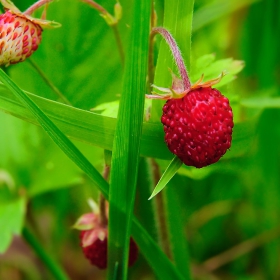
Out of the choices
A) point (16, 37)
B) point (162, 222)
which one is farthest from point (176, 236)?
point (16, 37)

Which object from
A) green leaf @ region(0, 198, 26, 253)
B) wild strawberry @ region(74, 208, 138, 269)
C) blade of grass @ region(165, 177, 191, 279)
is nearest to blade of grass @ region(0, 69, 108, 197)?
wild strawberry @ region(74, 208, 138, 269)

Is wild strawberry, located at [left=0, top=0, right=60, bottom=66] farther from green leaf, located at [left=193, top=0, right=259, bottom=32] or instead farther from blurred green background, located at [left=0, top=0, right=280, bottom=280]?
green leaf, located at [left=193, top=0, right=259, bottom=32]

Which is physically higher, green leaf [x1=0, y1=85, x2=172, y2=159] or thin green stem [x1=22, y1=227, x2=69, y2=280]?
green leaf [x1=0, y1=85, x2=172, y2=159]

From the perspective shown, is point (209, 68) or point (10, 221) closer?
point (209, 68)

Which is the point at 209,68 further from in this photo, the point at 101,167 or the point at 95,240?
the point at 101,167

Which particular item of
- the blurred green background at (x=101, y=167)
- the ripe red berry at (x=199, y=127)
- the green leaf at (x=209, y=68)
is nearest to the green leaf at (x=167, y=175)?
the ripe red berry at (x=199, y=127)

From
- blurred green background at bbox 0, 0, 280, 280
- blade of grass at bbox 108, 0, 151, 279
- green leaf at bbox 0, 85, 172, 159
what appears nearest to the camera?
blade of grass at bbox 108, 0, 151, 279

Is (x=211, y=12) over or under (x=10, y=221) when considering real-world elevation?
over

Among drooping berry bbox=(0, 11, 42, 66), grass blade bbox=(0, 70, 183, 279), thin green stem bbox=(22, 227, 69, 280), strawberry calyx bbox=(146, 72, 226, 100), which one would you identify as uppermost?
drooping berry bbox=(0, 11, 42, 66)
